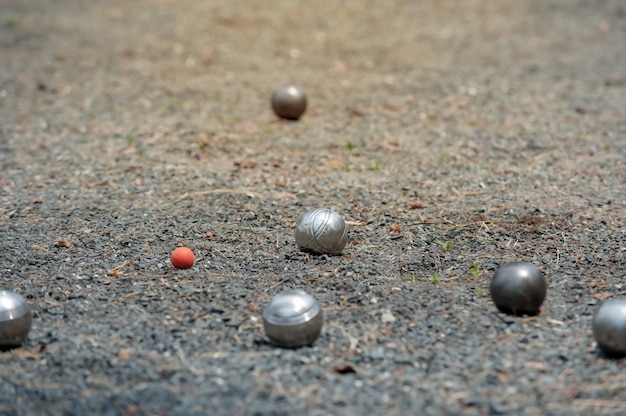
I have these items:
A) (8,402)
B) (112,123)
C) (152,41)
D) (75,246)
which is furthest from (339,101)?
(8,402)

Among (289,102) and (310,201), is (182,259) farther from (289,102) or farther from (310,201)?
(289,102)

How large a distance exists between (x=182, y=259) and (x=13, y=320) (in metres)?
1.43

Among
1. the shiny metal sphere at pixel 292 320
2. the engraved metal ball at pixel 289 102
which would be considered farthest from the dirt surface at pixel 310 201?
the engraved metal ball at pixel 289 102

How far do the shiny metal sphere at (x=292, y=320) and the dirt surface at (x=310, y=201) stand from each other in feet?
0.33

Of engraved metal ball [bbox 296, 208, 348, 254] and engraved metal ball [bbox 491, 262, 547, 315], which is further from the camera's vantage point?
engraved metal ball [bbox 296, 208, 348, 254]

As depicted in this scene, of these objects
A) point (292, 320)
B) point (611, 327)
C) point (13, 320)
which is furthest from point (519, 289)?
point (13, 320)

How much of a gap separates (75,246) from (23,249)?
0.41m

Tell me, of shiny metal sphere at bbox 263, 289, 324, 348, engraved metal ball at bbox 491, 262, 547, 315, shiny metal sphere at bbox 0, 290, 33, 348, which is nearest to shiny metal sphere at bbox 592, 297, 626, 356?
engraved metal ball at bbox 491, 262, 547, 315

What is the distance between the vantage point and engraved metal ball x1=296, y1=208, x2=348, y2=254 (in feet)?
19.2

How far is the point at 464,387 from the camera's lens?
14.1ft

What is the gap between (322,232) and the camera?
5.85m

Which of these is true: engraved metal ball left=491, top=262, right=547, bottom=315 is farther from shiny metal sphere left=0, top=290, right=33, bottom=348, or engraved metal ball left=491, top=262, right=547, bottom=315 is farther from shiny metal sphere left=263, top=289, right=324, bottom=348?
shiny metal sphere left=0, top=290, right=33, bottom=348

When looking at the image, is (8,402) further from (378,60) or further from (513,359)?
(378,60)

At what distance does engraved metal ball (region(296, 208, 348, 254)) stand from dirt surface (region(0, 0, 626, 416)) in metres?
0.11
